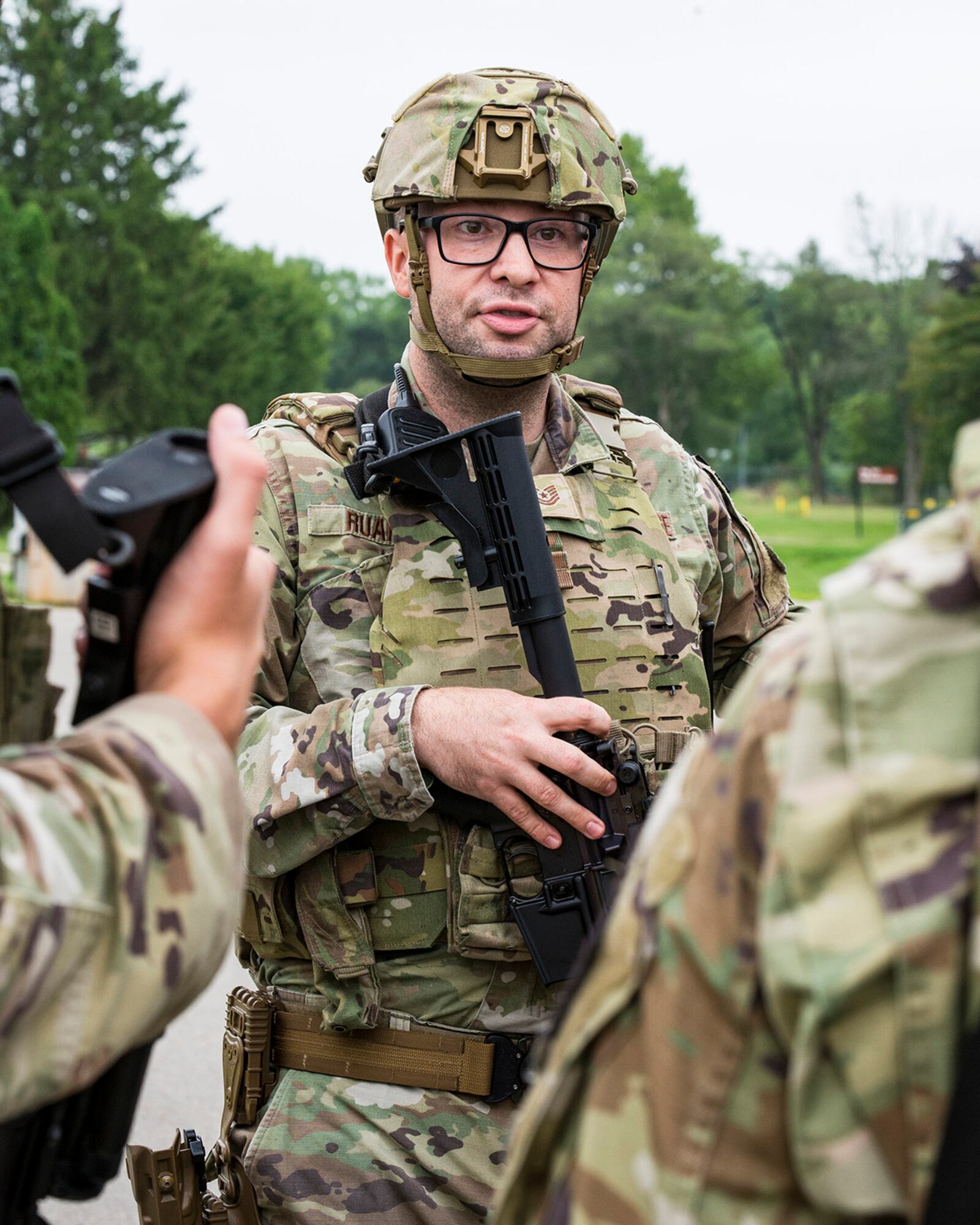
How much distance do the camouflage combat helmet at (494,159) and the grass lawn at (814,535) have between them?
13050 mm

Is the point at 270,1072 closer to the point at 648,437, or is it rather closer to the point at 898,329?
the point at 648,437

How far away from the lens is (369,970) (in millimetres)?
2262

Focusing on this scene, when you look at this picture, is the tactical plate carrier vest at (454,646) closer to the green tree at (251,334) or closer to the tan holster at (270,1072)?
the tan holster at (270,1072)

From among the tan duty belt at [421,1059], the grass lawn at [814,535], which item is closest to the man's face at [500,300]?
the tan duty belt at [421,1059]

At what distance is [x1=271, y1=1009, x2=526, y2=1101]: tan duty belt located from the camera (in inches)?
88.7

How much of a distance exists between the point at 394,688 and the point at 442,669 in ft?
0.39

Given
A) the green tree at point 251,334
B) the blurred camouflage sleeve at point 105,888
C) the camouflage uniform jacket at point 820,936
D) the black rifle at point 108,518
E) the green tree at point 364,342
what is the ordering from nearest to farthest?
the camouflage uniform jacket at point 820,936 → the blurred camouflage sleeve at point 105,888 → the black rifle at point 108,518 → the green tree at point 251,334 → the green tree at point 364,342

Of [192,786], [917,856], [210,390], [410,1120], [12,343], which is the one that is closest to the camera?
[917,856]

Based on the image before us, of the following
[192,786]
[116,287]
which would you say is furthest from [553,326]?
[116,287]

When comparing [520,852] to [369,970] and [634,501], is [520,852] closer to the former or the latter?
[369,970]

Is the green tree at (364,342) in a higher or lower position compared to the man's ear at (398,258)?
higher

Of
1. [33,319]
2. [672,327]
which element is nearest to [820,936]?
[33,319]

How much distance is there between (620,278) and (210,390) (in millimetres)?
13043

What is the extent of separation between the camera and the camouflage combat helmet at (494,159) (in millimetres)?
2453
